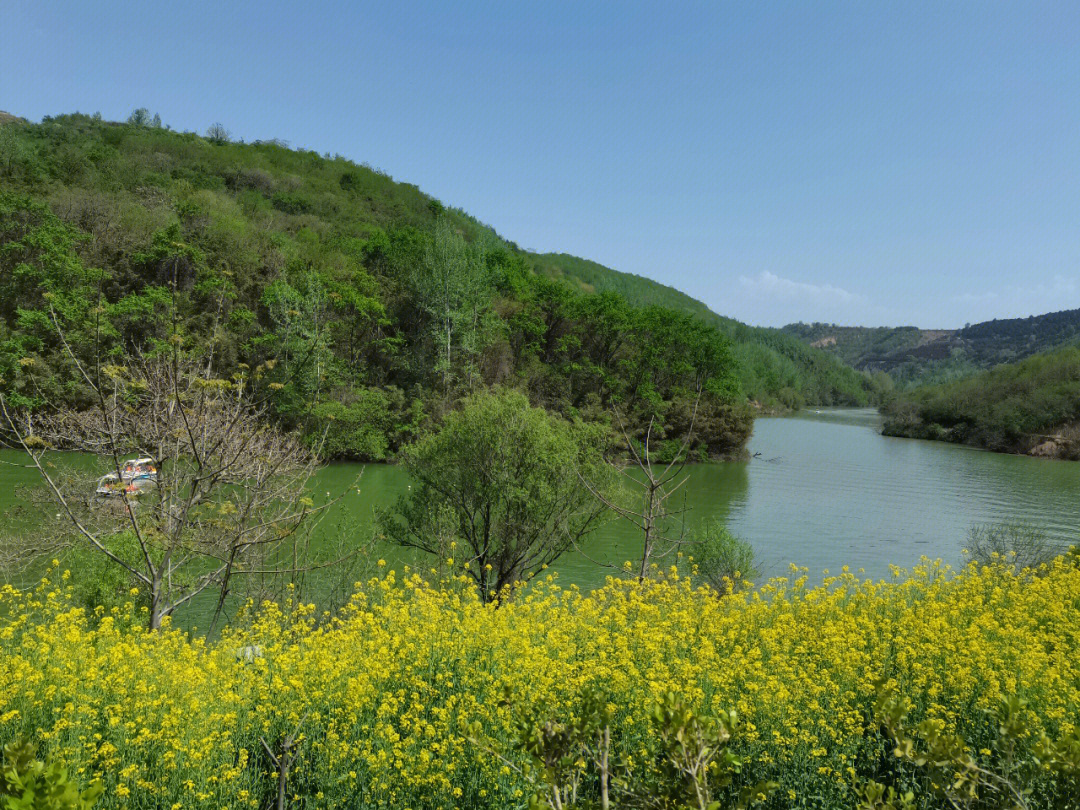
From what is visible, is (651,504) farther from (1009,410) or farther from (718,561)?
(1009,410)

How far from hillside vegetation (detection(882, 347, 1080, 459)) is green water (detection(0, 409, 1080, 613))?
230 inches

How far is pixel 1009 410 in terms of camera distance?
65188mm

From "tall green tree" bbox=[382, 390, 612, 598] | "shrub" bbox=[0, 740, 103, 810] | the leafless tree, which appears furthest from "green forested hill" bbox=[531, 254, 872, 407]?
"shrub" bbox=[0, 740, 103, 810]

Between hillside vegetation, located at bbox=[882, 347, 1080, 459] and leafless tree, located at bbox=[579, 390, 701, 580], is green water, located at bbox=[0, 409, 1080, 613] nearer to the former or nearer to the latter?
leafless tree, located at bbox=[579, 390, 701, 580]

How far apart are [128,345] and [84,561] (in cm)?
3358

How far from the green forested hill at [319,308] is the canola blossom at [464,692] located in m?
30.9

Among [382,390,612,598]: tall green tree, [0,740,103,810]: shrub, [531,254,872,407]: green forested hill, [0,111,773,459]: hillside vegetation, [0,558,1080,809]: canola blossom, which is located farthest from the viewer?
[531,254,872,407]: green forested hill

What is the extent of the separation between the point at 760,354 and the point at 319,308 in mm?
98654

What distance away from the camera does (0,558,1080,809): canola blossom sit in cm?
464

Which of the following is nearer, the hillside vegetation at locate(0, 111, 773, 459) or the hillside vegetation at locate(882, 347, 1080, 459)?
the hillside vegetation at locate(0, 111, 773, 459)

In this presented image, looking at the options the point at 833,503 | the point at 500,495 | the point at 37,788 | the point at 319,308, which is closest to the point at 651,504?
the point at 37,788

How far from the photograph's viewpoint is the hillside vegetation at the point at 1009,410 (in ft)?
204

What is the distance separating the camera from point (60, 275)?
40969mm

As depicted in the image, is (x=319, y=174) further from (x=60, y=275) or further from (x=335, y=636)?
(x=335, y=636)
